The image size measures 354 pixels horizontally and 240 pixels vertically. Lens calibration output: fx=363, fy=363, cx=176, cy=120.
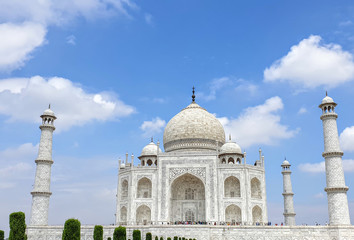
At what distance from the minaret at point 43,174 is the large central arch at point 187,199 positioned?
8367mm

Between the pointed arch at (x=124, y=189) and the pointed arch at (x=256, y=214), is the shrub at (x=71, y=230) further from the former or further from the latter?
the pointed arch at (x=256, y=214)

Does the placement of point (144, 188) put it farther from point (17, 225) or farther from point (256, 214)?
point (17, 225)

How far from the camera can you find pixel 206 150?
92.7ft

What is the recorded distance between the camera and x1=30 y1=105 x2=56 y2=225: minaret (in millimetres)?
22688

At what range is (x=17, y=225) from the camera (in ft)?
48.1

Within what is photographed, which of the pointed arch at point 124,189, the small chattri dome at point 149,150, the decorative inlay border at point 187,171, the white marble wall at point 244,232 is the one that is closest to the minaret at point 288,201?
the decorative inlay border at point 187,171

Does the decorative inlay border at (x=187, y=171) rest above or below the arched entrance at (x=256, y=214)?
above

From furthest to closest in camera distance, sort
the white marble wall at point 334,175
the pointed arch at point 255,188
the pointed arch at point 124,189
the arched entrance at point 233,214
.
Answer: the pointed arch at point 124,189
the pointed arch at point 255,188
the arched entrance at point 233,214
the white marble wall at point 334,175

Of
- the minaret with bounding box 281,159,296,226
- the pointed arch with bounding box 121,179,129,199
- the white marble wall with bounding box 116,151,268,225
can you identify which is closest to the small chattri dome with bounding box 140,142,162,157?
the white marble wall with bounding box 116,151,268,225

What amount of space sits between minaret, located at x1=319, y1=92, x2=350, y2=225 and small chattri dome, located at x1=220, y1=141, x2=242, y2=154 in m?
6.95

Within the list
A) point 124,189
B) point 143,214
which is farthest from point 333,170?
point 124,189

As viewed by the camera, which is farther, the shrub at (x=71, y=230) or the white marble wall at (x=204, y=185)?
the white marble wall at (x=204, y=185)

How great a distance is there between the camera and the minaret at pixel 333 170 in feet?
64.6

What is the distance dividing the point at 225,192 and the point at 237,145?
12.3 feet
